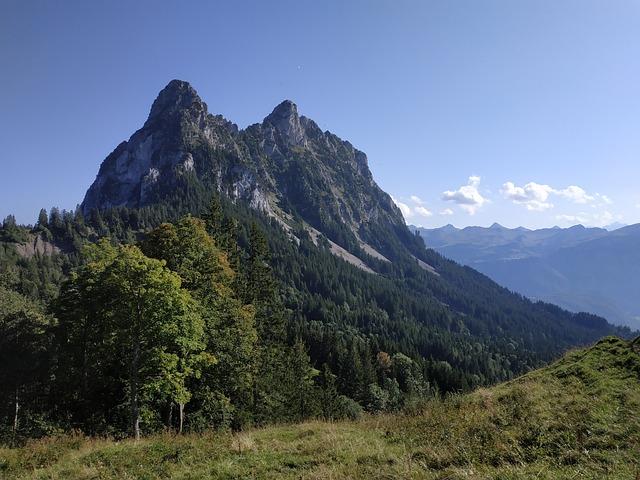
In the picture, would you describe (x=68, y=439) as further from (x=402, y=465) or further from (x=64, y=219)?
(x=64, y=219)

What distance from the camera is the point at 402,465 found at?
9398 mm

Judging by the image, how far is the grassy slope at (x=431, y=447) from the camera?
8.88 m

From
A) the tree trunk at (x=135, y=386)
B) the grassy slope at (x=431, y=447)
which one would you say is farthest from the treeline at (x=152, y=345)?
the grassy slope at (x=431, y=447)

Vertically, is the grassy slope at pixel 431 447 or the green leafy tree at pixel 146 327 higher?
the green leafy tree at pixel 146 327

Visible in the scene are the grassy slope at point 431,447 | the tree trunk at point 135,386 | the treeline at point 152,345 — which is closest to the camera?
the grassy slope at point 431,447

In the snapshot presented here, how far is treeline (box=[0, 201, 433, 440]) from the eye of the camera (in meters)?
21.6

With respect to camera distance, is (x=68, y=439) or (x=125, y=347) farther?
(x=125, y=347)

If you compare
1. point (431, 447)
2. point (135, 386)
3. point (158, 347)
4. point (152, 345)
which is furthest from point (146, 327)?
point (431, 447)

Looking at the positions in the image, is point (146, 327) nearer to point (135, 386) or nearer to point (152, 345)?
point (152, 345)

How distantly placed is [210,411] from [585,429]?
85.4ft

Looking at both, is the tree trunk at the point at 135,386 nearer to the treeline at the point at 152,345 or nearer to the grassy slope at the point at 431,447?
the treeline at the point at 152,345

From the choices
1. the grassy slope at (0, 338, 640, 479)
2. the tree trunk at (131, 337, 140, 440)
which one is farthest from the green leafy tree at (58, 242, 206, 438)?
the grassy slope at (0, 338, 640, 479)

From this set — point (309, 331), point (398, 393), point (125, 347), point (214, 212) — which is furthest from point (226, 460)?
point (309, 331)

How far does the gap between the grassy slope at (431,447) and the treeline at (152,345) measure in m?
7.07
